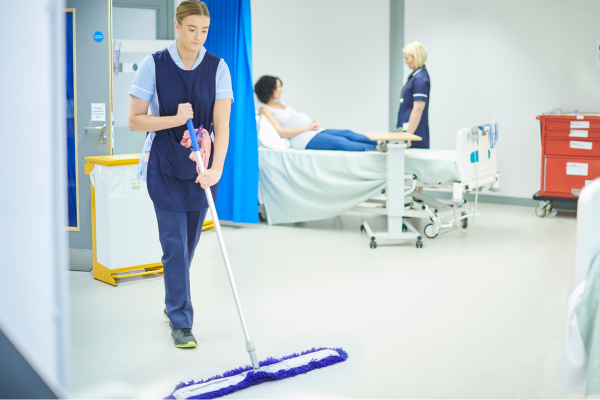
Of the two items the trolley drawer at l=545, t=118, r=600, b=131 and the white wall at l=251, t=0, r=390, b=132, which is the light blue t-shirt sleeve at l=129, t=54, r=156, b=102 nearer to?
the trolley drawer at l=545, t=118, r=600, b=131

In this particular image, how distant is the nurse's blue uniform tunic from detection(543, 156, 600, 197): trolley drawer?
1.18m

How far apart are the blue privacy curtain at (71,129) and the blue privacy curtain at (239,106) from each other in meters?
1.48

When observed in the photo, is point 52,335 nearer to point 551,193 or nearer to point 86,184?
point 86,184

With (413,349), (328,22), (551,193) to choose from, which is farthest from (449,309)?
(328,22)

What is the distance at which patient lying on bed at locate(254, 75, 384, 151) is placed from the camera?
4.98 m

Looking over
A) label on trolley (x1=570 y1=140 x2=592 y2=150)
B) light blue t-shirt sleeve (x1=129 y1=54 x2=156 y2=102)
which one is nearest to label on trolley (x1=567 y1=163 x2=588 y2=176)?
label on trolley (x1=570 y1=140 x2=592 y2=150)

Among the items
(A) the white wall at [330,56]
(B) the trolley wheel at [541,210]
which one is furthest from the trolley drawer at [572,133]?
(A) the white wall at [330,56]

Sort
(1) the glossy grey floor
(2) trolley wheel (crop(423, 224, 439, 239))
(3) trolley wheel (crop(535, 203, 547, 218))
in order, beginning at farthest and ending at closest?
(3) trolley wheel (crop(535, 203, 547, 218)) → (2) trolley wheel (crop(423, 224, 439, 239)) → (1) the glossy grey floor

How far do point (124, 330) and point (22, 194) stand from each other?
5.09ft

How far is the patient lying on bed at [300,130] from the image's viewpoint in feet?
16.3

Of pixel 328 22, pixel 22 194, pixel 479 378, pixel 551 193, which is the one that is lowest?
pixel 479 378

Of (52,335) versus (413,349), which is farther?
(413,349)

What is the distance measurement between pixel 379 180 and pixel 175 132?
2476 mm

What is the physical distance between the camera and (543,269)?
3803 millimetres
